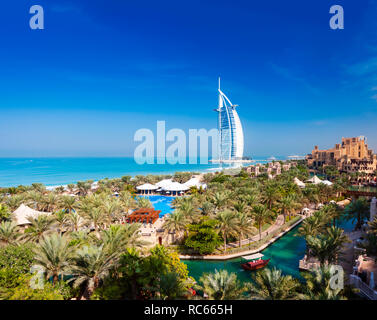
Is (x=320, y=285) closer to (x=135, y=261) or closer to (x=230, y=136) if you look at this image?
(x=135, y=261)

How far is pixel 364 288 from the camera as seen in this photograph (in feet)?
41.5

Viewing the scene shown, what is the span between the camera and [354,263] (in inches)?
642

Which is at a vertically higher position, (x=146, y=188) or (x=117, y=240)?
(x=117, y=240)

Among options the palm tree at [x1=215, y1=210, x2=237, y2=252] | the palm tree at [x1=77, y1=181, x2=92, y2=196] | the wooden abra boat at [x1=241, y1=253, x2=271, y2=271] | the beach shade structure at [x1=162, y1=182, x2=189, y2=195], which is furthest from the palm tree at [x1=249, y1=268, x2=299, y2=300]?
the palm tree at [x1=77, y1=181, x2=92, y2=196]

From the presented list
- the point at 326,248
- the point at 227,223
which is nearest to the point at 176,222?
the point at 227,223

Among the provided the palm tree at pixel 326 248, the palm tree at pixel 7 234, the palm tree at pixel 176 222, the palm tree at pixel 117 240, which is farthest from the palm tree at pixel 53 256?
the palm tree at pixel 326 248

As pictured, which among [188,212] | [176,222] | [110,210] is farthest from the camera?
[110,210]

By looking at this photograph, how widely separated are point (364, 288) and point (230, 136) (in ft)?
250

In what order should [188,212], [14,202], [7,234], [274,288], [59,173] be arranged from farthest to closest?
[59,173] → [14,202] → [188,212] → [7,234] → [274,288]

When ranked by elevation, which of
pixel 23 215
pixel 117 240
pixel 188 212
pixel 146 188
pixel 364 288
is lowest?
pixel 364 288
